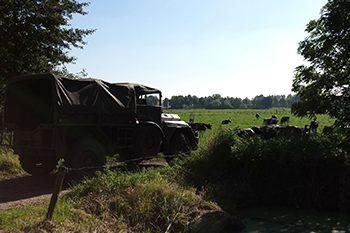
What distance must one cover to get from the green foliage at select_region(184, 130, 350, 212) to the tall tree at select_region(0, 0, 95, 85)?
9.47 m

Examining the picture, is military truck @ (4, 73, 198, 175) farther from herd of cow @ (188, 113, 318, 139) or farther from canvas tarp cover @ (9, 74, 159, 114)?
herd of cow @ (188, 113, 318, 139)

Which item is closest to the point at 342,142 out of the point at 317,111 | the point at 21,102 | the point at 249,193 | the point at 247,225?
the point at 317,111

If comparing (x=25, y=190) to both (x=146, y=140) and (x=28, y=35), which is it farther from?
(x=28, y=35)

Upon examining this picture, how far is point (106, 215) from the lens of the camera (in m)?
5.79

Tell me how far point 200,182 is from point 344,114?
524 cm

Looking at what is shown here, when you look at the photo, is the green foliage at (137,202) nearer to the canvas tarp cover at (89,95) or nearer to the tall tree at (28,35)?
the canvas tarp cover at (89,95)

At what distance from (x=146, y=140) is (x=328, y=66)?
6.83 m

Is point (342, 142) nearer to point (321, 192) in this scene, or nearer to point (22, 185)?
point (321, 192)

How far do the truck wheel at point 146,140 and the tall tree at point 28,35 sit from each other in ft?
22.9

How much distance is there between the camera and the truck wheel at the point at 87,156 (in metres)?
8.95

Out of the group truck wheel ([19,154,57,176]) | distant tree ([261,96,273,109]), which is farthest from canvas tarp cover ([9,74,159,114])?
distant tree ([261,96,273,109])

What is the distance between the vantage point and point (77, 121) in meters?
9.07

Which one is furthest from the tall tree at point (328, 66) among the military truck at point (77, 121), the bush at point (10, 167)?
the bush at point (10, 167)

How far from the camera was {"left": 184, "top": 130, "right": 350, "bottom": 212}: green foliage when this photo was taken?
8.41 m
